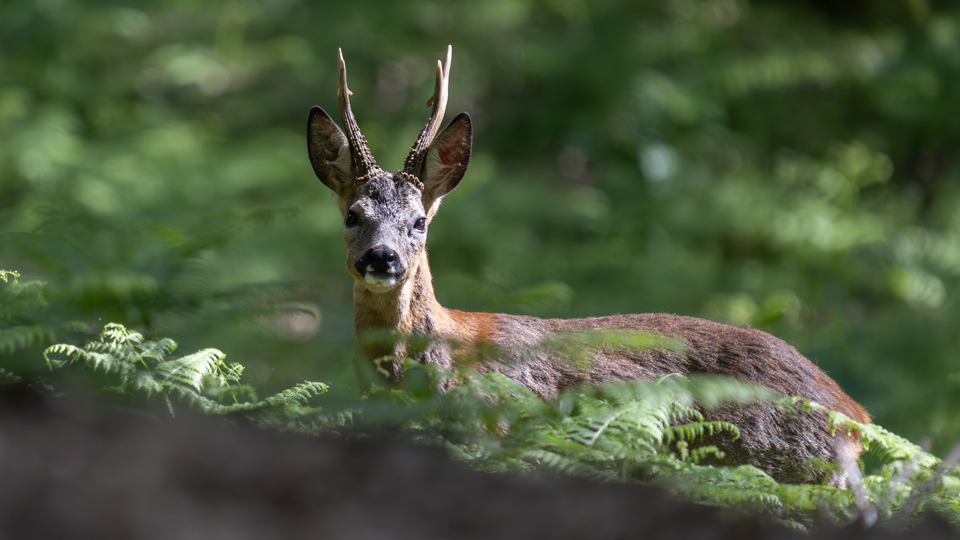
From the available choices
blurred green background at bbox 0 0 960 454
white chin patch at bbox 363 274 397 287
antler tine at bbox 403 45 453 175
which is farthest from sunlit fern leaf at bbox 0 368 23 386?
blurred green background at bbox 0 0 960 454

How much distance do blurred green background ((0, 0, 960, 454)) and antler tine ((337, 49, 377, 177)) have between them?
3149 mm

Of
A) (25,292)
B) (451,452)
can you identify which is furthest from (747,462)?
(25,292)

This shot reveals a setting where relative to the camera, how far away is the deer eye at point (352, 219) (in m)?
4.21

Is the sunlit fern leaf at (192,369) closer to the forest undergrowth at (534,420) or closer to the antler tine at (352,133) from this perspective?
the forest undergrowth at (534,420)

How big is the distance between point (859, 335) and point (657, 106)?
10.6 feet

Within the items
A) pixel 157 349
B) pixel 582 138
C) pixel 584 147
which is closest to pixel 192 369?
pixel 157 349

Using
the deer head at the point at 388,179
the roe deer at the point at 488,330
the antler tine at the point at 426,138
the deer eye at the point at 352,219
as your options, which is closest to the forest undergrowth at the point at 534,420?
the roe deer at the point at 488,330

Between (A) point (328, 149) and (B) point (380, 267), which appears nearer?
(B) point (380, 267)

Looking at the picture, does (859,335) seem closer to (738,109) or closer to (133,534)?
(738,109)

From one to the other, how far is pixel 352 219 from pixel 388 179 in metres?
0.27

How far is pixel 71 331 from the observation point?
3338 millimetres

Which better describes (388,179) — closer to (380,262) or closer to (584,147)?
(380,262)

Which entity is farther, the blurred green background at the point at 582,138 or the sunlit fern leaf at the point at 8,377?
the blurred green background at the point at 582,138

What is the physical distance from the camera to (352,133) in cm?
428
